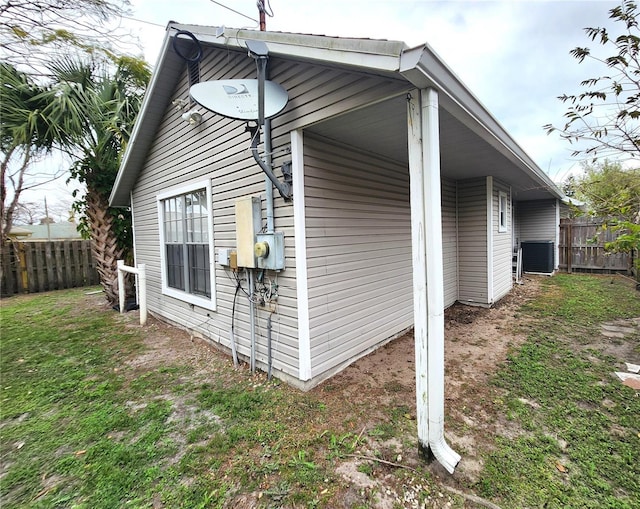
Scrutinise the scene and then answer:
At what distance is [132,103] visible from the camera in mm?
6738

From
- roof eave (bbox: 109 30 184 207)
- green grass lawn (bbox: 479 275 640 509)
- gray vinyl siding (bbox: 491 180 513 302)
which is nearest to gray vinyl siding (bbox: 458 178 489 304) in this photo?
gray vinyl siding (bbox: 491 180 513 302)

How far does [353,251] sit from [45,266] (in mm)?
10513

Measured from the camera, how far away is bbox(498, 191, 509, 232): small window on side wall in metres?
6.50

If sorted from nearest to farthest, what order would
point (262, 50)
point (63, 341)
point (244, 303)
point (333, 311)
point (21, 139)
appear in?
1. point (262, 50)
2. point (333, 311)
3. point (244, 303)
4. point (63, 341)
5. point (21, 139)

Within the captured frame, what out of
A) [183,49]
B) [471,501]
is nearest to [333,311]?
[471,501]

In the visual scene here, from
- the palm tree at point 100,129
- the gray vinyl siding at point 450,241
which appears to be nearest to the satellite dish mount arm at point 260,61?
the gray vinyl siding at point 450,241

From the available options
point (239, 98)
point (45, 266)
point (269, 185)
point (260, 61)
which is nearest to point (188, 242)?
point (269, 185)

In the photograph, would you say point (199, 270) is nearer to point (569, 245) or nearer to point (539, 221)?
point (539, 221)

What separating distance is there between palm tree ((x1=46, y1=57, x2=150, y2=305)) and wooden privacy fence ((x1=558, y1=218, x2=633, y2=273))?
13.4m

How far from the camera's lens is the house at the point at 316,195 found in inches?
80.2

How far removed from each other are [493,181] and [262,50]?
5301 mm

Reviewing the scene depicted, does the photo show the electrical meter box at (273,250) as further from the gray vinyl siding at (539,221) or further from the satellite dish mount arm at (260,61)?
the gray vinyl siding at (539,221)

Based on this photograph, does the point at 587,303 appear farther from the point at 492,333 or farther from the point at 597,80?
the point at 597,80

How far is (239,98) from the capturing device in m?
2.87
